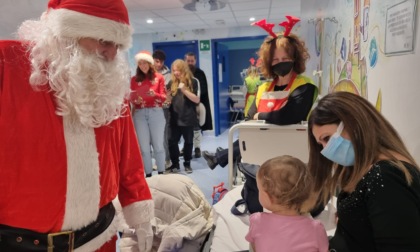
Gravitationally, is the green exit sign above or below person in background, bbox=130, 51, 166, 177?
above

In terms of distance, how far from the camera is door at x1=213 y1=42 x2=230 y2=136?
7.48 m

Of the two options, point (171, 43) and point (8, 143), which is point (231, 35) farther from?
point (8, 143)

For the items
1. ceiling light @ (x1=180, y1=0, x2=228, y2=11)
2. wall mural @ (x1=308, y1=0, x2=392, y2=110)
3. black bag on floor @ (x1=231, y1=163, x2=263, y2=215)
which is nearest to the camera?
wall mural @ (x1=308, y1=0, x2=392, y2=110)

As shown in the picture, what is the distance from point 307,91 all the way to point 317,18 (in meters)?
2.06

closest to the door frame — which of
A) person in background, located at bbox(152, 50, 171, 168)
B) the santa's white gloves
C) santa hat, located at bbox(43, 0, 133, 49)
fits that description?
person in background, located at bbox(152, 50, 171, 168)

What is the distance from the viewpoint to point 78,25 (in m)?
1.08

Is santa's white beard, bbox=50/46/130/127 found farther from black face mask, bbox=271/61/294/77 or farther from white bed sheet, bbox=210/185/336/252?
black face mask, bbox=271/61/294/77

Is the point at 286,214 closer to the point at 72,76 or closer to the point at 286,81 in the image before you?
the point at 72,76

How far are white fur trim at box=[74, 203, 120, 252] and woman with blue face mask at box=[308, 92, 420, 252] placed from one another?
83cm

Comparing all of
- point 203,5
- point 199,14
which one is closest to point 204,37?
point 199,14

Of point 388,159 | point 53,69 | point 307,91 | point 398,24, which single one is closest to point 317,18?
point 307,91

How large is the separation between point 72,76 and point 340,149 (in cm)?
94

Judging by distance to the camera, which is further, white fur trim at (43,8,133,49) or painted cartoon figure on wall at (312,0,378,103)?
painted cartoon figure on wall at (312,0,378,103)

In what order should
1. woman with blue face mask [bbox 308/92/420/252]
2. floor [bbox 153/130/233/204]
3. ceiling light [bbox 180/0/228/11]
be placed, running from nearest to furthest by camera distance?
woman with blue face mask [bbox 308/92/420/252]
floor [bbox 153/130/233/204]
ceiling light [bbox 180/0/228/11]
